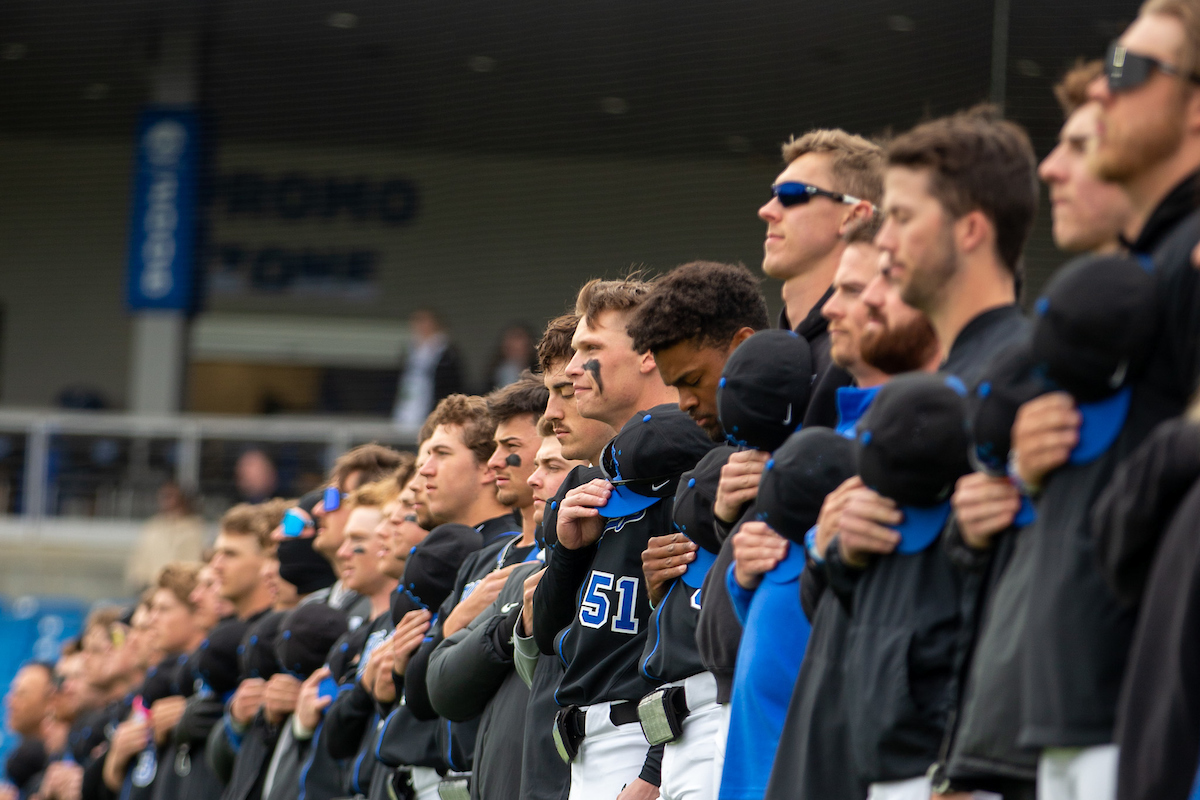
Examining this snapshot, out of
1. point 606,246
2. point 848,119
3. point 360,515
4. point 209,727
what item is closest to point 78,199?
point 606,246

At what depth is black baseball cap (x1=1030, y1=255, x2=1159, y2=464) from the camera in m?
1.94

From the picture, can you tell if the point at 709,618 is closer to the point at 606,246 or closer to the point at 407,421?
the point at 407,421

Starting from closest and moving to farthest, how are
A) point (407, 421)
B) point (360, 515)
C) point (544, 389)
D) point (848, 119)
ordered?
point (544, 389) → point (360, 515) → point (407, 421) → point (848, 119)

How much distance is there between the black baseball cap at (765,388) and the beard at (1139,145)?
91 centimetres

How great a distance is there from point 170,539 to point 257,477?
2.90ft

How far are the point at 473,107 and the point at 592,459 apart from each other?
1276cm

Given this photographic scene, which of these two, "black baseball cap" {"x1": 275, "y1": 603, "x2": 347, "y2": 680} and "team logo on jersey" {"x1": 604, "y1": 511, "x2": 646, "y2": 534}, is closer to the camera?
"team logo on jersey" {"x1": 604, "y1": 511, "x2": 646, "y2": 534}

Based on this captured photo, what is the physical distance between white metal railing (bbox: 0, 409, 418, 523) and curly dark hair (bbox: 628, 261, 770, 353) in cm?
926

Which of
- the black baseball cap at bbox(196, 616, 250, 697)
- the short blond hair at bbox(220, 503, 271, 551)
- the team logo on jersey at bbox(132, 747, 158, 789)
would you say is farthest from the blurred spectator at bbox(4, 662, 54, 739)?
the black baseball cap at bbox(196, 616, 250, 697)

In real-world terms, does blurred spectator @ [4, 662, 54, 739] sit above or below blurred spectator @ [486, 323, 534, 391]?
below

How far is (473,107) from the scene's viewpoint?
16328 millimetres

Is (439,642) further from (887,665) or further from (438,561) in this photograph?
(887,665)

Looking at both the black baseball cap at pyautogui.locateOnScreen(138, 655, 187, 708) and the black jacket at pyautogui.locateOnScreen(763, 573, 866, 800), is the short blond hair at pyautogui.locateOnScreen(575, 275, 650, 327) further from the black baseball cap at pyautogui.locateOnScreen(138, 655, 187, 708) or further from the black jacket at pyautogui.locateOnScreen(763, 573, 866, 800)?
the black baseball cap at pyautogui.locateOnScreen(138, 655, 187, 708)

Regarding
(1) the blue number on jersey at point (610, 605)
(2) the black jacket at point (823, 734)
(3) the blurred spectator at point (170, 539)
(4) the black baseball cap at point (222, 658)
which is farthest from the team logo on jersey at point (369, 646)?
(3) the blurred spectator at point (170, 539)
